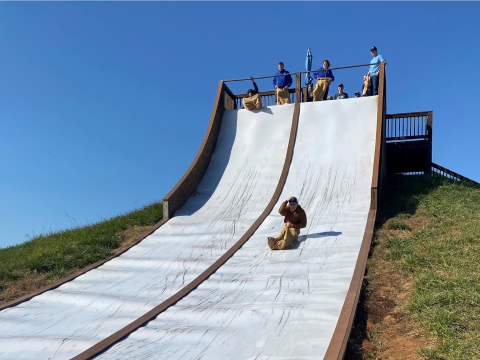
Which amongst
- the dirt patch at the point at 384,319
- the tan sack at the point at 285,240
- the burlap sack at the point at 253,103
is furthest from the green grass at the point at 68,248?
the dirt patch at the point at 384,319

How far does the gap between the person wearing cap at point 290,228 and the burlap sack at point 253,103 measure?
553cm

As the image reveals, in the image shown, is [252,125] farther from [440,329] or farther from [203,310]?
[440,329]

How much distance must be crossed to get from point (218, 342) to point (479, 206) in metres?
5.86

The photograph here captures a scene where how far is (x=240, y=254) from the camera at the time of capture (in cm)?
604

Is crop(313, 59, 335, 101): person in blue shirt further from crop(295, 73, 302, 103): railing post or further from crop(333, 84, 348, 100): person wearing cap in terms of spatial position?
crop(295, 73, 302, 103): railing post

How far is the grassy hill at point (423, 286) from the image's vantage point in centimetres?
350

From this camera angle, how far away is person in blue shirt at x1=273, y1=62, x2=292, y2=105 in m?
11.4

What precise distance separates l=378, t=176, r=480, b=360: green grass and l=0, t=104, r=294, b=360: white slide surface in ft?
8.42

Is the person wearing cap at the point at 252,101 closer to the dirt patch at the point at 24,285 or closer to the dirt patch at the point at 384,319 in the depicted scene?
the dirt patch at the point at 24,285

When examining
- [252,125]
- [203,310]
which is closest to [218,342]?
[203,310]

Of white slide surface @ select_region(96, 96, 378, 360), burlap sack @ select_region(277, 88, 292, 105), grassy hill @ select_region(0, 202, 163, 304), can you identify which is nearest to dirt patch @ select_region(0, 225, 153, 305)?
grassy hill @ select_region(0, 202, 163, 304)

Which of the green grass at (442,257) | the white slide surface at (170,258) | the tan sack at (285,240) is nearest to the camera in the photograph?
the green grass at (442,257)

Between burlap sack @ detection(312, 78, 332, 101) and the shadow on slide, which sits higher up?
burlap sack @ detection(312, 78, 332, 101)

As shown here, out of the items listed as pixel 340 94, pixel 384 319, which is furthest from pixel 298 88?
pixel 384 319
